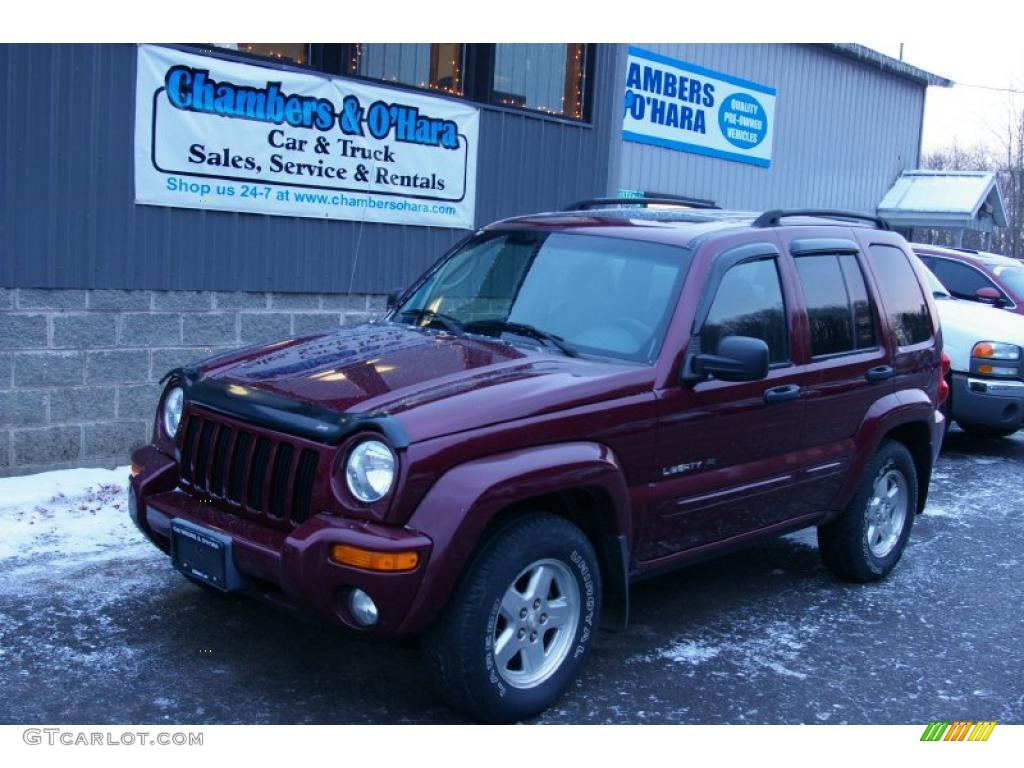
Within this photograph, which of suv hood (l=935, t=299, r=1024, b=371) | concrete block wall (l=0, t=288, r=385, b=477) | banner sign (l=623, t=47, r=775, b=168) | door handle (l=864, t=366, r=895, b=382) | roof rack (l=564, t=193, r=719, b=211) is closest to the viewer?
door handle (l=864, t=366, r=895, b=382)

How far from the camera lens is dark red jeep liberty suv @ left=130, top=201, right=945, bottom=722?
3.70m

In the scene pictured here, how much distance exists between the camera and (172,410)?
463cm

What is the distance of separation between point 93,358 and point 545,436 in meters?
4.64

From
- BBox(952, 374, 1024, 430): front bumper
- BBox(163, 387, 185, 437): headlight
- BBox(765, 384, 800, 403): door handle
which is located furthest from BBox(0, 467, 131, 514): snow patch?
BBox(952, 374, 1024, 430): front bumper

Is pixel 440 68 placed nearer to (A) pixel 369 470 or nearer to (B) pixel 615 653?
(B) pixel 615 653

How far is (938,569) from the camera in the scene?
643cm

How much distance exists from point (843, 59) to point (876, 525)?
1368cm

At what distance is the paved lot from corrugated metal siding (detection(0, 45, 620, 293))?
6.25ft

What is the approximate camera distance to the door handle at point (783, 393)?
4.97 m

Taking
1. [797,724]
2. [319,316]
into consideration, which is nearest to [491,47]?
[319,316]

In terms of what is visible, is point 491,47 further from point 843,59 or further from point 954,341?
point 843,59

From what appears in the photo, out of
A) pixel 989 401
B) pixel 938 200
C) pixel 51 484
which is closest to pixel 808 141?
pixel 938 200

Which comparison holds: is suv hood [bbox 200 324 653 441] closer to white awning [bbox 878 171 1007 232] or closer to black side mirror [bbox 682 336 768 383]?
black side mirror [bbox 682 336 768 383]

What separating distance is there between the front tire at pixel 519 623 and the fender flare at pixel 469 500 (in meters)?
0.09
